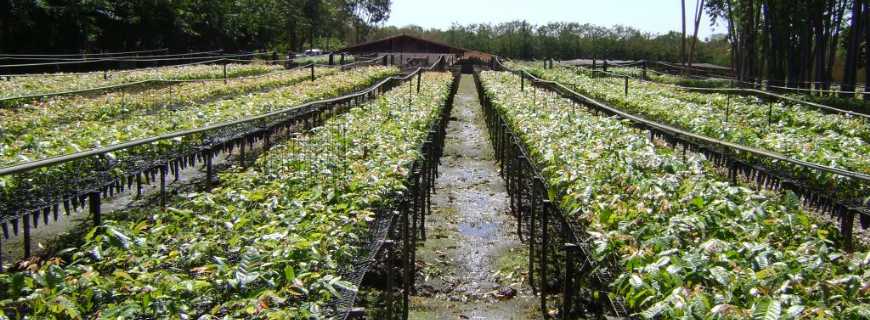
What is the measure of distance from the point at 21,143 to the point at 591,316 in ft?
18.1

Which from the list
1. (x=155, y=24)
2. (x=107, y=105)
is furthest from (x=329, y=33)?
(x=107, y=105)

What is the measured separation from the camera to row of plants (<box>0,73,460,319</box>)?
9.93 feet

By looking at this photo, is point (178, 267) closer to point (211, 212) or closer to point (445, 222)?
point (211, 212)

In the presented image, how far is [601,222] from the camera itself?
4.29m

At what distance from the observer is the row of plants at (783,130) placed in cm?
698

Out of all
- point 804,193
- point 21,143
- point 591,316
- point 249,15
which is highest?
point 249,15

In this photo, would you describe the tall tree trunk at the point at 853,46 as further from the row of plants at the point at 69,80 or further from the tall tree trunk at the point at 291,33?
the tall tree trunk at the point at 291,33

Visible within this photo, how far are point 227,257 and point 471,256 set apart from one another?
156 inches

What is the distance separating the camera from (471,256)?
7441 millimetres

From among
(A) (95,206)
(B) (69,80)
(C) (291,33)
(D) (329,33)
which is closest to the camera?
(A) (95,206)

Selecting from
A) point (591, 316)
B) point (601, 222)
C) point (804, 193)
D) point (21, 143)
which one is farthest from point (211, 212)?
point (804, 193)

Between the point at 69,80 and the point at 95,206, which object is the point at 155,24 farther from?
the point at 95,206

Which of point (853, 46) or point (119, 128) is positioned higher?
point (853, 46)

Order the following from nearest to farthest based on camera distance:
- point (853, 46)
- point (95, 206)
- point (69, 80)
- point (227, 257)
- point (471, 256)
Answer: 1. point (227, 257)
2. point (95, 206)
3. point (471, 256)
4. point (69, 80)
5. point (853, 46)
